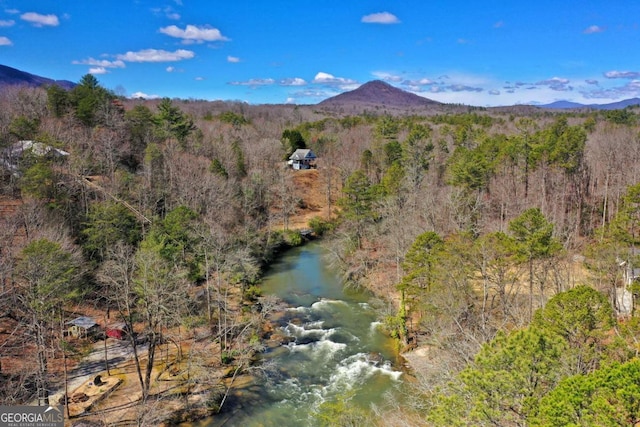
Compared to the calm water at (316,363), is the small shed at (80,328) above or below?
above

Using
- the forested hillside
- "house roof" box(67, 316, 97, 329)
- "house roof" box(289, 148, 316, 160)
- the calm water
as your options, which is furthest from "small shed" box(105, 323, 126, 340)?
"house roof" box(289, 148, 316, 160)

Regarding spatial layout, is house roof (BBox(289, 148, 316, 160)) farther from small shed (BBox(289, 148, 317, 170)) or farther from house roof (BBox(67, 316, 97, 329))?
house roof (BBox(67, 316, 97, 329))

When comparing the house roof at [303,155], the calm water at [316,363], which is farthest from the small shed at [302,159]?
the calm water at [316,363]

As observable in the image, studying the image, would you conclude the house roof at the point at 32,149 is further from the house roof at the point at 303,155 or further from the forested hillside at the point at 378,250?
the house roof at the point at 303,155

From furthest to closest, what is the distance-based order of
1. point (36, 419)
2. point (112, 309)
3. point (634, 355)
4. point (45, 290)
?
point (112, 309)
point (45, 290)
point (36, 419)
point (634, 355)

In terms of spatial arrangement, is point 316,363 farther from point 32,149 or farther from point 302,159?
point 302,159

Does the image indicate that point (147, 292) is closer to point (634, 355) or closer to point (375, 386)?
point (375, 386)

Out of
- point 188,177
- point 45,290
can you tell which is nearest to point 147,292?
point 45,290
